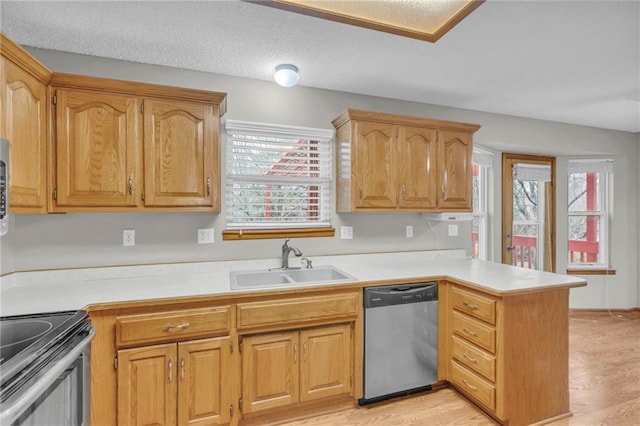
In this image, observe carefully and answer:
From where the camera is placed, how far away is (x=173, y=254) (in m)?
2.39

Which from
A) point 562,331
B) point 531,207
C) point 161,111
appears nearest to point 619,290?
point 531,207

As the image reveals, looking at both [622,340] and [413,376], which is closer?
[413,376]

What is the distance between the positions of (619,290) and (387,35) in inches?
183

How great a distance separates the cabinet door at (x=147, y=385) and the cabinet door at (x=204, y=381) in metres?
0.05

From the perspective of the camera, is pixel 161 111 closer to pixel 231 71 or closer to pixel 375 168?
pixel 231 71

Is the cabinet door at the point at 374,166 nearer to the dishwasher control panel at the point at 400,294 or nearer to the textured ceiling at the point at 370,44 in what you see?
the textured ceiling at the point at 370,44

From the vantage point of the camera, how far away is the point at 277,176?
2.68 meters

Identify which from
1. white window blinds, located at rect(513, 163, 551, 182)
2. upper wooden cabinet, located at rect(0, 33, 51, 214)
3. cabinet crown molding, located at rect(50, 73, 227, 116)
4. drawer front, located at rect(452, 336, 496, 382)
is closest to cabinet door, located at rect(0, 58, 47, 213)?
upper wooden cabinet, located at rect(0, 33, 51, 214)

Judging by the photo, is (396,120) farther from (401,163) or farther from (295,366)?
(295,366)

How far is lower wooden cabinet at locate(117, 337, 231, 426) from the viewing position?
1.69 metres

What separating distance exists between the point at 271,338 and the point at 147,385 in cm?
69

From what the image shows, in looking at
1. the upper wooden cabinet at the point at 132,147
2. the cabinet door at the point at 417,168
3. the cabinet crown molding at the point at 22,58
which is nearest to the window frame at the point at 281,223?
the upper wooden cabinet at the point at 132,147

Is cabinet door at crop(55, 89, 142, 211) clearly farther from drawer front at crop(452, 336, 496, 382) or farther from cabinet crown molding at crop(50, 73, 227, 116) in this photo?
drawer front at crop(452, 336, 496, 382)

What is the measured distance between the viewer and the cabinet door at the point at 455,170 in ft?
9.22
